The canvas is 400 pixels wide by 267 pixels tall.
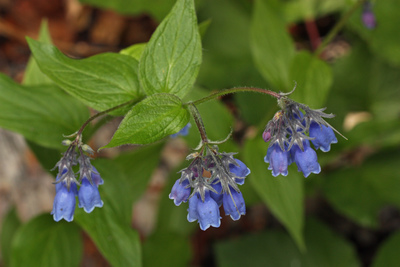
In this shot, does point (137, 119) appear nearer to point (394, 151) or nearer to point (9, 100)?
point (9, 100)

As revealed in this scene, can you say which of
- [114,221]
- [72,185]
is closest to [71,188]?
[72,185]

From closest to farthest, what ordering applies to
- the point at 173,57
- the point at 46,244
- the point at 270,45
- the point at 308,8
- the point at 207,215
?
1. the point at 207,215
2. the point at 173,57
3. the point at 46,244
4. the point at 270,45
5. the point at 308,8

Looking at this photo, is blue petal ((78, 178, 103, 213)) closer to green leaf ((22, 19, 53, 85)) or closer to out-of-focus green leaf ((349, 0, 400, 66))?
green leaf ((22, 19, 53, 85))

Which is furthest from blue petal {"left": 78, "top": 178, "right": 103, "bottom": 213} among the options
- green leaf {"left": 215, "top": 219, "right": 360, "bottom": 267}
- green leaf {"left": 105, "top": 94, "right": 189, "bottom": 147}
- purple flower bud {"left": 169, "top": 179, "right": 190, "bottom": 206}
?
green leaf {"left": 215, "top": 219, "right": 360, "bottom": 267}

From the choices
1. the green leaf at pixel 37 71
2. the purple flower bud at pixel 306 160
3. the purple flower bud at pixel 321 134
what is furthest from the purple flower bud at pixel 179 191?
the green leaf at pixel 37 71

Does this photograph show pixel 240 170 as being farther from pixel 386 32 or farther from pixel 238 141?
pixel 386 32
